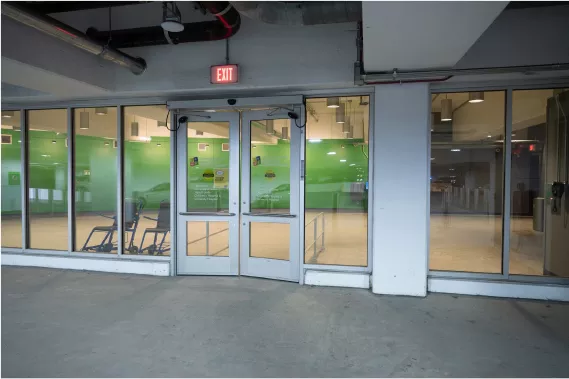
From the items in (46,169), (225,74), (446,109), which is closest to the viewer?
(225,74)

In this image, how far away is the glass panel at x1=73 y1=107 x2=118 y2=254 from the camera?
569 cm

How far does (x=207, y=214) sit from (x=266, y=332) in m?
2.28

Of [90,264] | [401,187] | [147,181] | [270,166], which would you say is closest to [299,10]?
[270,166]

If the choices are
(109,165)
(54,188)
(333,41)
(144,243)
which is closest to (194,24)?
(333,41)

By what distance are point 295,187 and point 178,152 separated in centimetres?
181

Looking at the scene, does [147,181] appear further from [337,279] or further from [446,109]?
[446,109]

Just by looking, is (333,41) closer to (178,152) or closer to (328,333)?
(178,152)

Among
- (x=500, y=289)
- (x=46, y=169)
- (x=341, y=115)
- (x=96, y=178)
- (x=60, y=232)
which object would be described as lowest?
(x=500, y=289)

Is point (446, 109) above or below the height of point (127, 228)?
above

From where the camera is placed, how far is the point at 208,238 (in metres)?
5.25

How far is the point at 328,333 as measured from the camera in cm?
334

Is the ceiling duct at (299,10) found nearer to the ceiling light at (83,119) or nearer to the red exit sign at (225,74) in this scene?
the red exit sign at (225,74)

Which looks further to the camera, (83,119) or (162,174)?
(83,119)

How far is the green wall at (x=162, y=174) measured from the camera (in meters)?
4.96
